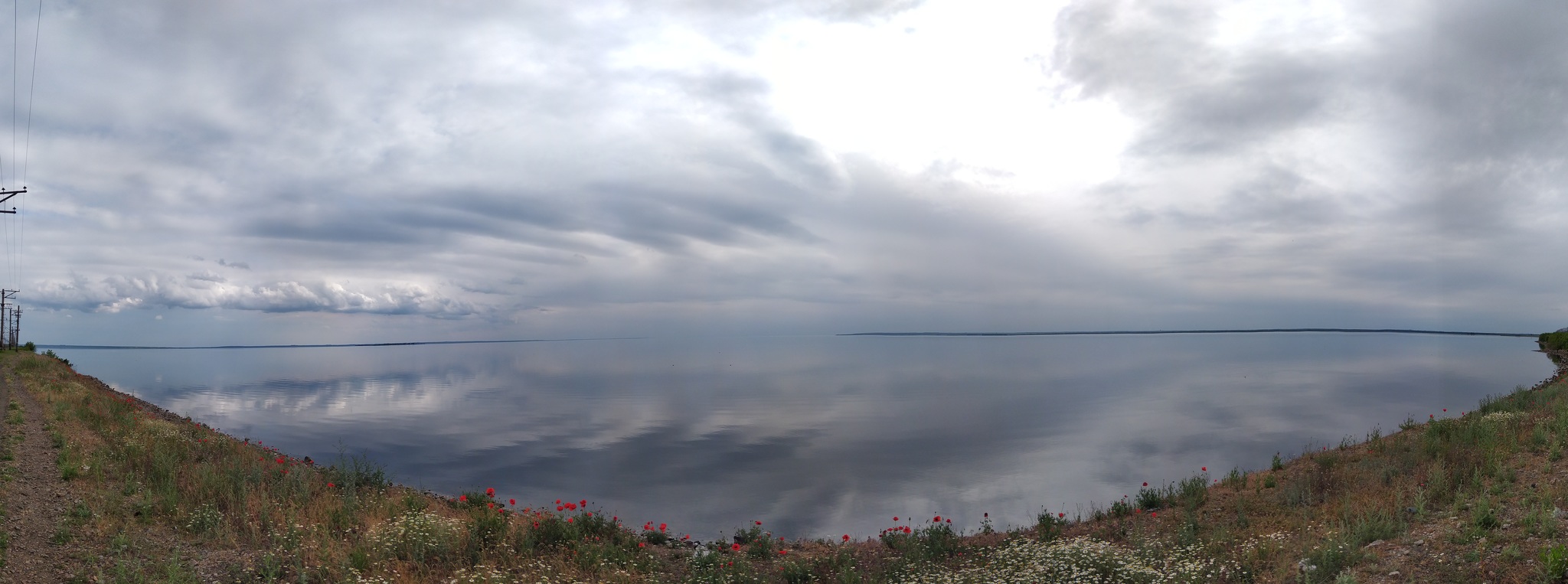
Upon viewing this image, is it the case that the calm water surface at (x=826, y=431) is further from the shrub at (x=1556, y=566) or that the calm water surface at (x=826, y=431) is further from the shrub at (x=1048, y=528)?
the shrub at (x=1556, y=566)

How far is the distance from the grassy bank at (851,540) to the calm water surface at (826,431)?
18.5ft

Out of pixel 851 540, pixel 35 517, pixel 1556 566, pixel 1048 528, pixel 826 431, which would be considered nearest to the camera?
pixel 1556 566

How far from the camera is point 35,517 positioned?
33.4 feet

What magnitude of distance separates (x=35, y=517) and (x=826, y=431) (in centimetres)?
2860

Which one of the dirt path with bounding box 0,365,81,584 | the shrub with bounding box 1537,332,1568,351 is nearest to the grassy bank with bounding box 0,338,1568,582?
the dirt path with bounding box 0,365,81,584

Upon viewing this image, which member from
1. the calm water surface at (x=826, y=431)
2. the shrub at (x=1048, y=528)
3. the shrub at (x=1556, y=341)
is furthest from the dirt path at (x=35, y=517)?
the shrub at (x=1556, y=341)

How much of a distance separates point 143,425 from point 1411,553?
29.1 m

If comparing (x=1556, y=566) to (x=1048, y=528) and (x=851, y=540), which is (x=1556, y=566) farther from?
(x=851, y=540)

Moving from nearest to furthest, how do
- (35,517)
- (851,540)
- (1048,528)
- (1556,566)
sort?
(1556,566)
(35,517)
(1048,528)
(851,540)

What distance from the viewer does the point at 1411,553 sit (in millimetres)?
8797

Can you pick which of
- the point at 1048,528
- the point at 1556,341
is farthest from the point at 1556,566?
the point at 1556,341

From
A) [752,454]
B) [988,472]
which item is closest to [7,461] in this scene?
[752,454]

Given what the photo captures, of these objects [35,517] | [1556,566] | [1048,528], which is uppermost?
[1556,566]

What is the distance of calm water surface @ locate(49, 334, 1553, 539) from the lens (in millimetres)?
22062
